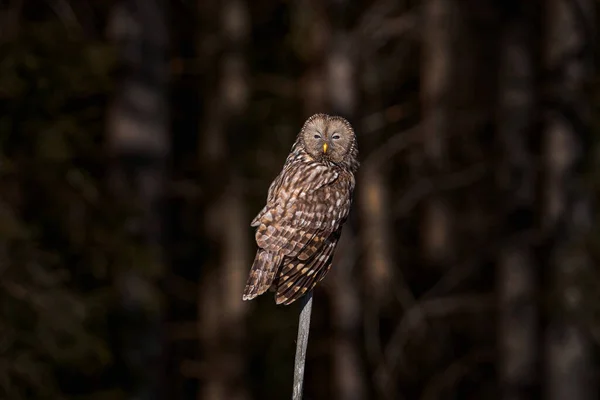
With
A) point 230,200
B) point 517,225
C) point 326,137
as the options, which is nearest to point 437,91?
point 517,225

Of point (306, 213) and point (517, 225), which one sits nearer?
point (306, 213)

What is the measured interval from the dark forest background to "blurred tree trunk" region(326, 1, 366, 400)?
3 centimetres

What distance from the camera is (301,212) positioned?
434 centimetres

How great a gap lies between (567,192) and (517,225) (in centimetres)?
128

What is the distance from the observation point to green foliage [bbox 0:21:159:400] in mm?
10375

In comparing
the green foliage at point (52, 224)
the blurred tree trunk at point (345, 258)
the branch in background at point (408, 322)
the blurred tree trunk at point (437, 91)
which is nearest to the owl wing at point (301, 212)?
the green foliage at point (52, 224)

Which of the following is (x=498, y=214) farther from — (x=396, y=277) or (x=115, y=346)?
(x=115, y=346)

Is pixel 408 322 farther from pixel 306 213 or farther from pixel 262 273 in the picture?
pixel 262 273

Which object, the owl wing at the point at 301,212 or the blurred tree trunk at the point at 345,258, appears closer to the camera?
the owl wing at the point at 301,212

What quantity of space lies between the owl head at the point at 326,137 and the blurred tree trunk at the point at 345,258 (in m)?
7.43

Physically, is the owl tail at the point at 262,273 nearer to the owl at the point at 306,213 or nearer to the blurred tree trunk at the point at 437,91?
the owl at the point at 306,213

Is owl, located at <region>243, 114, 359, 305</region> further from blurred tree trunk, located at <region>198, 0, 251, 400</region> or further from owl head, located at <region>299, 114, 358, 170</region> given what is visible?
blurred tree trunk, located at <region>198, 0, 251, 400</region>

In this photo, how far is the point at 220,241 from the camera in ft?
60.1

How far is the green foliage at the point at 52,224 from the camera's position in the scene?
10.4 m
